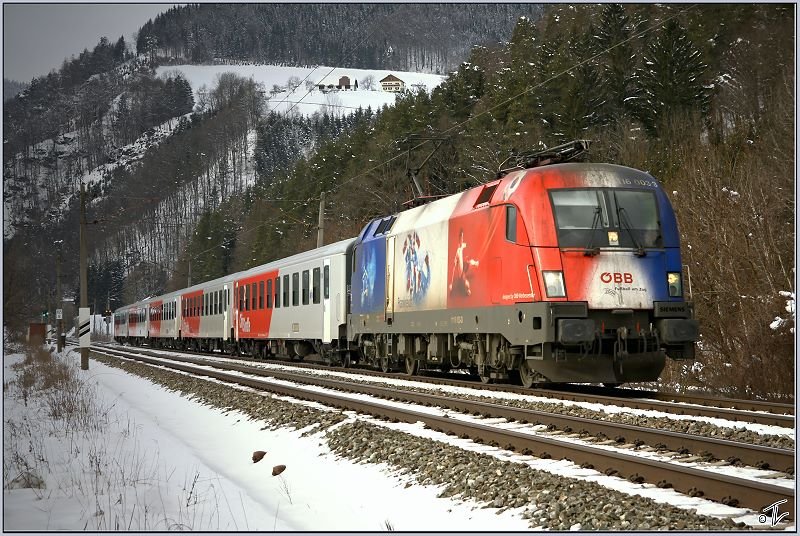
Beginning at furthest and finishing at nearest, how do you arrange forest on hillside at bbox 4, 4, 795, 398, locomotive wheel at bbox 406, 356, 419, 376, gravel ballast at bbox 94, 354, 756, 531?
locomotive wheel at bbox 406, 356, 419, 376, forest on hillside at bbox 4, 4, 795, 398, gravel ballast at bbox 94, 354, 756, 531

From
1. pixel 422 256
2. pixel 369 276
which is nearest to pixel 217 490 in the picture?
pixel 422 256

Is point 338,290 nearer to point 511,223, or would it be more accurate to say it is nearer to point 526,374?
point 526,374

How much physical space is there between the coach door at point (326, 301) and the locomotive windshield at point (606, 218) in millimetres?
12370

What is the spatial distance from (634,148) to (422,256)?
19153mm

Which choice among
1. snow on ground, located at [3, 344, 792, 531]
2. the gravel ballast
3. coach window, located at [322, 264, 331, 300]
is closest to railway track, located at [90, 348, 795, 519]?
snow on ground, located at [3, 344, 792, 531]

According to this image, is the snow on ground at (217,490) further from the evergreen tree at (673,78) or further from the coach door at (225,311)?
the evergreen tree at (673,78)

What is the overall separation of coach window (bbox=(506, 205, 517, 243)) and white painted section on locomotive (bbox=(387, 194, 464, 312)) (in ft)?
8.71

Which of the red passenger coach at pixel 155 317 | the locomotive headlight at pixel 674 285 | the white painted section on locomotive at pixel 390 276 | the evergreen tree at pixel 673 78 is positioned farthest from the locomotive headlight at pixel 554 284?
the red passenger coach at pixel 155 317

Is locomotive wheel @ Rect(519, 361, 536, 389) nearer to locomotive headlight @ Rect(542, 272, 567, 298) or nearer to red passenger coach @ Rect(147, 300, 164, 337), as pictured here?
locomotive headlight @ Rect(542, 272, 567, 298)

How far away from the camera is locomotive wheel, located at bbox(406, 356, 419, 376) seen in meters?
19.8

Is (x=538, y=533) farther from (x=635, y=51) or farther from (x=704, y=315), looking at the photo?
(x=635, y=51)

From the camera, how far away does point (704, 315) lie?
16.7m

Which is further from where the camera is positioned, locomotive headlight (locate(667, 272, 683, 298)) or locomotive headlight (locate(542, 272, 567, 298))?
locomotive headlight (locate(667, 272, 683, 298))

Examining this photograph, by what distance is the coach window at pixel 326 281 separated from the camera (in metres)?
24.9
